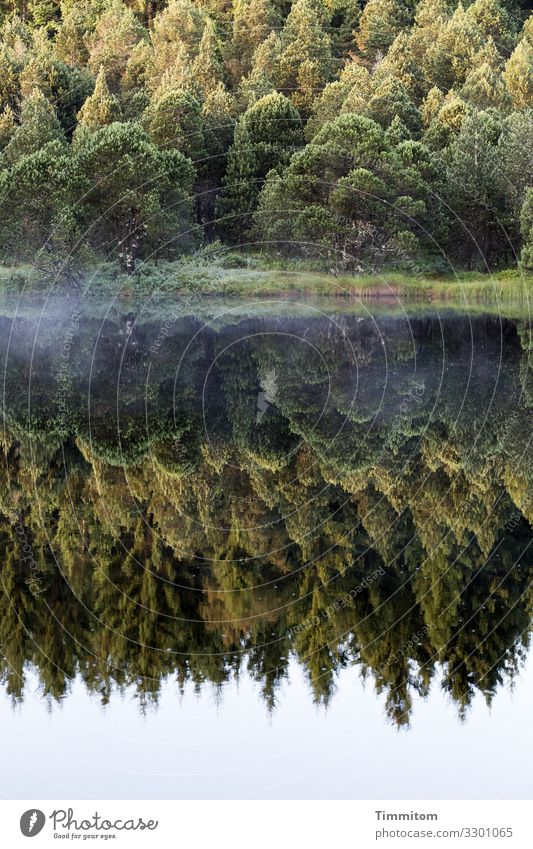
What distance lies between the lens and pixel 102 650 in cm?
957

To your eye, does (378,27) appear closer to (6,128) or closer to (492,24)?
(492,24)

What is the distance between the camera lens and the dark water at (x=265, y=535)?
9422 mm

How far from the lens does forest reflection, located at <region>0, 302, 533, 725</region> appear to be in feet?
31.4

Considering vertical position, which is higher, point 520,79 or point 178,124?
point 520,79

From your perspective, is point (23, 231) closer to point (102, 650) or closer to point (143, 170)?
point (143, 170)

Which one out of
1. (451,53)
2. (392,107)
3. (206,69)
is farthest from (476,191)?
(206,69)

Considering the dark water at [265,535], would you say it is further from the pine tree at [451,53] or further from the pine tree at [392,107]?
the pine tree at [451,53]

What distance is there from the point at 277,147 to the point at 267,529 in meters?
43.3

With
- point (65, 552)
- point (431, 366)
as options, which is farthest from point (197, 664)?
point (431, 366)

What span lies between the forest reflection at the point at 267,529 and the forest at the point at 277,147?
22742 millimetres

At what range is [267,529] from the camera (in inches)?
511

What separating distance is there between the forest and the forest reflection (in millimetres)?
22742

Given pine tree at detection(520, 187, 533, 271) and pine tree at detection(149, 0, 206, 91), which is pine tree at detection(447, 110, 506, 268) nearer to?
pine tree at detection(520, 187, 533, 271)

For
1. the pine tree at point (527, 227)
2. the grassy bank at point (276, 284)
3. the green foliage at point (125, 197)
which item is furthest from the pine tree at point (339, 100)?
the green foliage at point (125, 197)
